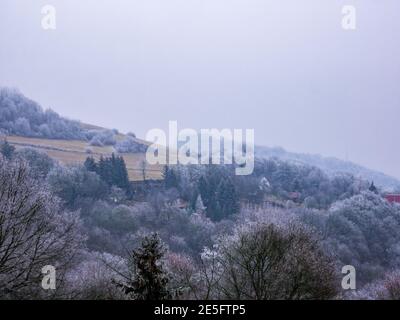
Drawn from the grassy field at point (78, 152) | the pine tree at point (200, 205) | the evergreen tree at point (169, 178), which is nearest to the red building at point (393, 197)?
the pine tree at point (200, 205)

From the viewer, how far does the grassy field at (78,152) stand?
12078mm

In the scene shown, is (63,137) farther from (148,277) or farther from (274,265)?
(274,265)

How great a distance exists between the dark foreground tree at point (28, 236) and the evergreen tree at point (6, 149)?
3.94 ft

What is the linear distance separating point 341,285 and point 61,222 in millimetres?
5613

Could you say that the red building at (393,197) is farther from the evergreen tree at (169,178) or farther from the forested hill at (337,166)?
the evergreen tree at (169,178)

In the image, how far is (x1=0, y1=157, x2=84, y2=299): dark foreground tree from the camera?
30.2ft

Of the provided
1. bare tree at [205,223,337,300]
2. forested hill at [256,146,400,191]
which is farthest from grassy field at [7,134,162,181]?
forested hill at [256,146,400,191]

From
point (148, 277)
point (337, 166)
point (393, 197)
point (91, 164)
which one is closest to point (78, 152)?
point (91, 164)

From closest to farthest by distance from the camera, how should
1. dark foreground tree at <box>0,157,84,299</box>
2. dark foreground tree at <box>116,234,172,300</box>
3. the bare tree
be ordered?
dark foreground tree at <box>116,234,172,300</box>, dark foreground tree at <box>0,157,84,299</box>, the bare tree

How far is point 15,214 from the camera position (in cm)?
949

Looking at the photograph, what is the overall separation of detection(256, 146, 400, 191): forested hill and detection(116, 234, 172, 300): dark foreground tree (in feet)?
15.0

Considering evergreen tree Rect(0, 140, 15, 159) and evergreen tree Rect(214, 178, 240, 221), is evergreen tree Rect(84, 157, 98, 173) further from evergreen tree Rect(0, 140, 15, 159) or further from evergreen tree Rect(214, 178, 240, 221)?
evergreen tree Rect(214, 178, 240, 221)
